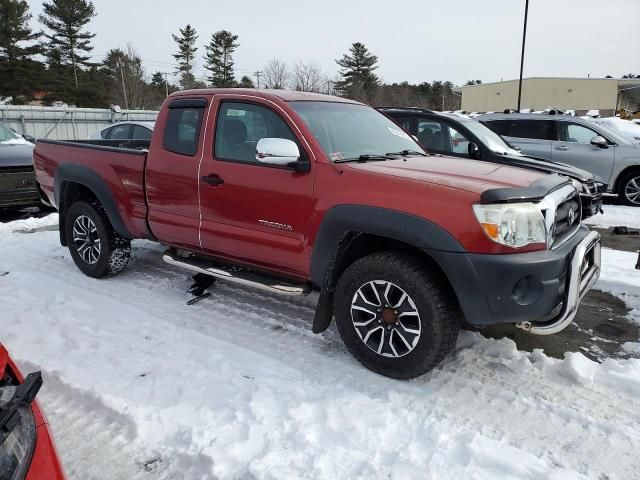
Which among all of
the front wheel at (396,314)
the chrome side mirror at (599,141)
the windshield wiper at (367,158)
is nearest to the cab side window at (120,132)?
the windshield wiper at (367,158)

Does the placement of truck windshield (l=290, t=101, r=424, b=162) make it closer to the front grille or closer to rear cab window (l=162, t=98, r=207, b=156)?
rear cab window (l=162, t=98, r=207, b=156)

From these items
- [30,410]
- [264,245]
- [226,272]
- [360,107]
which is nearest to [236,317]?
[226,272]

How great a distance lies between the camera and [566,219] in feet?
11.3

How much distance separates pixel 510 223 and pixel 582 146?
8.16 m

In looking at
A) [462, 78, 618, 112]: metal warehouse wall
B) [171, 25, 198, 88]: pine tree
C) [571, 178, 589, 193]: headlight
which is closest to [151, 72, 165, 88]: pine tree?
[171, 25, 198, 88]: pine tree

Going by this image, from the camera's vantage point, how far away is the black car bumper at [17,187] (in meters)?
7.92

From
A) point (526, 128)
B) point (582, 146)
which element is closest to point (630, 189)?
point (582, 146)

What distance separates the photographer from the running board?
373 cm

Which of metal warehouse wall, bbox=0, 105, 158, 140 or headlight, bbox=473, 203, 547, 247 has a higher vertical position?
metal warehouse wall, bbox=0, 105, 158, 140

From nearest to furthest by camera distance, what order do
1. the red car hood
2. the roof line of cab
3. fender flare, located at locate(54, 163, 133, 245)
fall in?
the red car hood → the roof line of cab → fender flare, located at locate(54, 163, 133, 245)

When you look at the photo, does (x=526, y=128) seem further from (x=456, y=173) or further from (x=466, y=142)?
(x=456, y=173)

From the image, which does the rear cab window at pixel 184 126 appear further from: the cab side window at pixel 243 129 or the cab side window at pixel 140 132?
the cab side window at pixel 140 132

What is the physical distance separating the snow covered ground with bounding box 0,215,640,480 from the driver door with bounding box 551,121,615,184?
6.81 metres

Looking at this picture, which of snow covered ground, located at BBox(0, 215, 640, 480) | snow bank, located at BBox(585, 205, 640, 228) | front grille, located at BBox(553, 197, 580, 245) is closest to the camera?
snow covered ground, located at BBox(0, 215, 640, 480)
